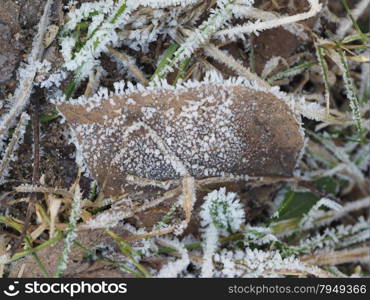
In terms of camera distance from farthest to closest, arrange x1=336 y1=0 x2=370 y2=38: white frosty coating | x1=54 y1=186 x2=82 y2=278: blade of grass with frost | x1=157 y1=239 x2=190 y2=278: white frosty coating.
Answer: x1=336 y1=0 x2=370 y2=38: white frosty coating → x1=157 y1=239 x2=190 y2=278: white frosty coating → x1=54 y1=186 x2=82 y2=278: blade of grass with frost

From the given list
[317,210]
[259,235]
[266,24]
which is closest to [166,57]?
[266,24]

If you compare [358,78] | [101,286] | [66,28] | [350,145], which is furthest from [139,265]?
[358,78]

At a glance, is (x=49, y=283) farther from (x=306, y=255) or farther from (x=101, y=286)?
(x=306, y=255)

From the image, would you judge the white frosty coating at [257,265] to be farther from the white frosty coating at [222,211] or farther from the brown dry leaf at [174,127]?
the brown dry leaf at [174,127]

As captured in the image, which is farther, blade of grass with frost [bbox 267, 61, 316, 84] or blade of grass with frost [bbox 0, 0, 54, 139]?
blade of grass with frost [bbox 267, 61, 316, 84]

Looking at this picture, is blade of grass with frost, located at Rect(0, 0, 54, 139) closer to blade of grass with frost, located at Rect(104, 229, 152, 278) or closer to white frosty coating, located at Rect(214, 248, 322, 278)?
blade of grass with frost, located at Rect(104, 229, 152, 278)

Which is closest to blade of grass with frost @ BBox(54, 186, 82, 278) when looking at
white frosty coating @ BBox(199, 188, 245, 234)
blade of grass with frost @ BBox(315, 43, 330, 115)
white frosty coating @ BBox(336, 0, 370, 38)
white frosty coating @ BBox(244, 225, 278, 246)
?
white frosty coating @ BBox(199, 188, 245, 234)

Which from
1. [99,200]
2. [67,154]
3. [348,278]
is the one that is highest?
[67,154]
